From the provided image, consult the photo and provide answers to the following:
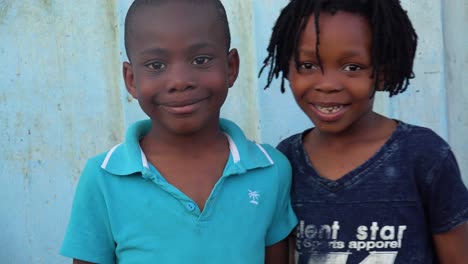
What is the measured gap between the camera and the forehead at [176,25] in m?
2.11

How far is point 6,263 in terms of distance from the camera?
3.02 m

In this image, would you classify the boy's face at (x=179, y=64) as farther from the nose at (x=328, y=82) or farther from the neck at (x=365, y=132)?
the neck at (x=365, y=132)

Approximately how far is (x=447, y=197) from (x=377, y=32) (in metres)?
0.50

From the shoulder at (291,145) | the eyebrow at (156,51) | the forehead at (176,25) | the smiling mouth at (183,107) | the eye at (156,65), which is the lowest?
the shoulder at (291,145)

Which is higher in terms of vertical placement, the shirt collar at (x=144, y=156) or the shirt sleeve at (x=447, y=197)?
the shirt collar at (x=144, y=156)

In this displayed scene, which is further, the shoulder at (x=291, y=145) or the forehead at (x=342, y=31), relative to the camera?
the shoulder at (x=291, y=145)

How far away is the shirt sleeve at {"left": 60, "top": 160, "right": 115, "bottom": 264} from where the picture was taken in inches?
84.0

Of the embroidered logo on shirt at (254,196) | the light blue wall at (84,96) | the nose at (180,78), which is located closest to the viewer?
the nose at (180,78)

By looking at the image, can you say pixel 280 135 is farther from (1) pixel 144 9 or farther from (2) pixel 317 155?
(1) pixel 144 9

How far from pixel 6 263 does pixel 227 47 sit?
1.41m

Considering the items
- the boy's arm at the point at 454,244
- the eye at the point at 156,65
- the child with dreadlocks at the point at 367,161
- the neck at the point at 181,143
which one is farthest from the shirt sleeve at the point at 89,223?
the boy's arm at the point at 454,244

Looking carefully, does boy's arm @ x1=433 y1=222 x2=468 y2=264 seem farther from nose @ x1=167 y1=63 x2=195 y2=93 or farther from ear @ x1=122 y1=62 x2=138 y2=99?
ear @ x1=122 y1=62 x2=138 y2=99

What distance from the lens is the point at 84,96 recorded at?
117 inches

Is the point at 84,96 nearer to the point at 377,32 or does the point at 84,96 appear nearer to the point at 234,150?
the point at 234,150
